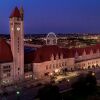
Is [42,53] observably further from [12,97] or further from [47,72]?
[12,97]

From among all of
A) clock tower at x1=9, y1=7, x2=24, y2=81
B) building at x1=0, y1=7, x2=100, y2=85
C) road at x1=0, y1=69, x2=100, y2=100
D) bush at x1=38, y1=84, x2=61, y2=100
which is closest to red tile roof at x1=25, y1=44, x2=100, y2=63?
building at x1=0, y1=7, x2=100, y2=85

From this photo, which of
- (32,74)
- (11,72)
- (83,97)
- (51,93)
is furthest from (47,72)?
(51,93)

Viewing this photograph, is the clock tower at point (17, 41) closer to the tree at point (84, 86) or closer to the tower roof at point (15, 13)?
the tower roof at point (15, 13)

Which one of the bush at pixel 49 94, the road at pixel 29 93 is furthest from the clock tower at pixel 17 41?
the bush at pixel 49 94

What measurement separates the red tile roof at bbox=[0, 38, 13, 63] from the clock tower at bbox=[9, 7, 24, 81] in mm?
854

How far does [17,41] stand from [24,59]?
6.56 metres

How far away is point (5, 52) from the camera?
69125 mm

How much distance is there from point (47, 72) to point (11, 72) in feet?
35.9

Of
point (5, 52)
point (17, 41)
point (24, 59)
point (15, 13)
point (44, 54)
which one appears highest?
point (15, 13)

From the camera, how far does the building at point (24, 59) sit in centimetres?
6944

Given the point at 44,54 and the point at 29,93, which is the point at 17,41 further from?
the point at 29,93

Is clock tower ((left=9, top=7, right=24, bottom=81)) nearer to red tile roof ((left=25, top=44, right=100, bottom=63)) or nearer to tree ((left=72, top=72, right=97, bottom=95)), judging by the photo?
red tile roof ((left=25, top=44, right=100, bottom=63))

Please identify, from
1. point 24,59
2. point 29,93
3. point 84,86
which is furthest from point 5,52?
point 84,86

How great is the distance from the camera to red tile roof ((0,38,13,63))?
68750 millimetres
